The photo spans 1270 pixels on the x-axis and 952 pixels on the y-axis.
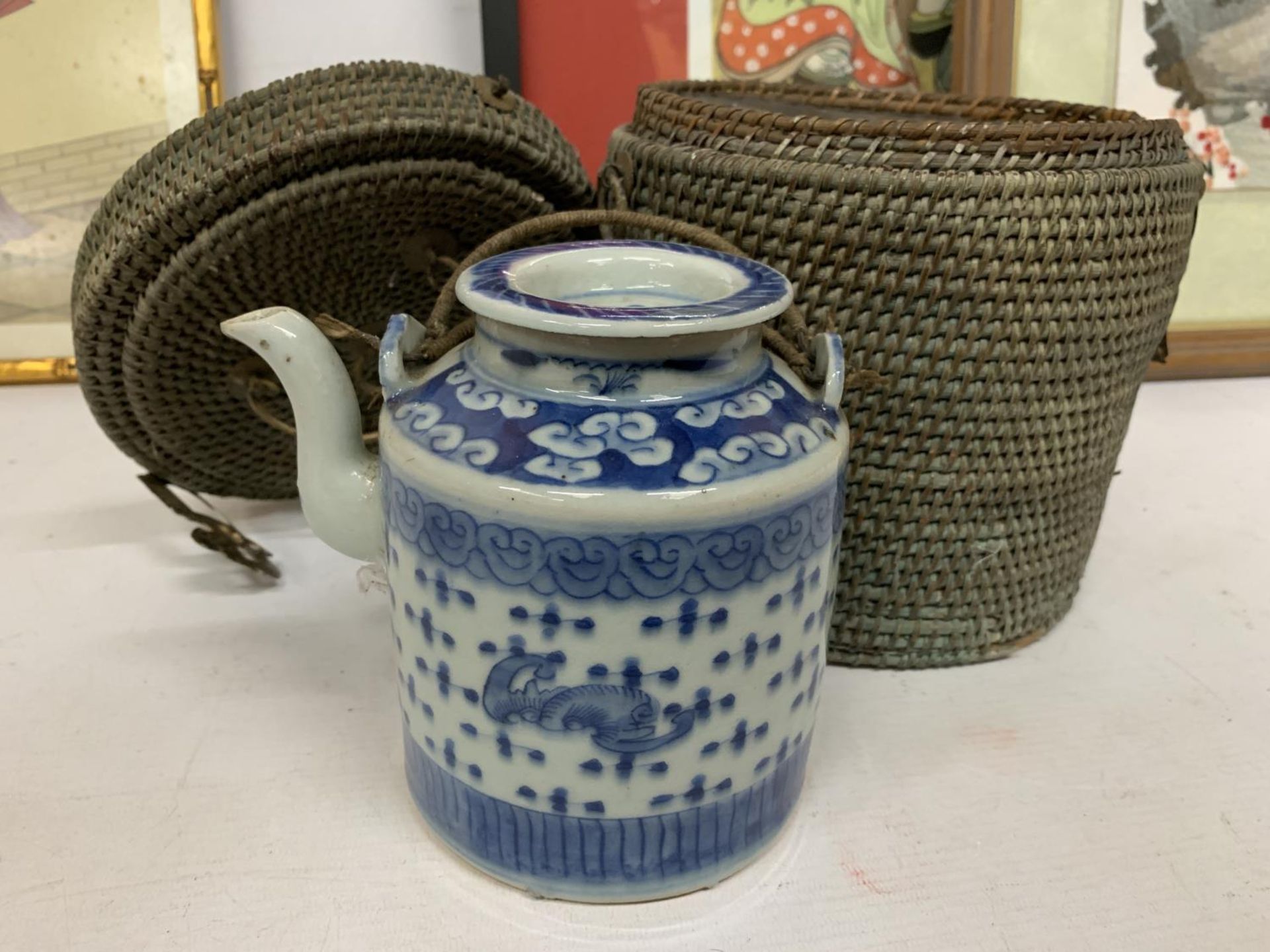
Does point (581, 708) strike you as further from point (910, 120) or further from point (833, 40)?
point (833, 40)

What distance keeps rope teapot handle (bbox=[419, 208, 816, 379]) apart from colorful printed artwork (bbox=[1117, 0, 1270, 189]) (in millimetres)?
834

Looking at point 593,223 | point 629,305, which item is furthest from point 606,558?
point 593,223

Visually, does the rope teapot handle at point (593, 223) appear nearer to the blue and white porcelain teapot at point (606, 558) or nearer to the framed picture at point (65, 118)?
the blue and white porcelain teapot at point (606, 558)

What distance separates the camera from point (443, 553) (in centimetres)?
59

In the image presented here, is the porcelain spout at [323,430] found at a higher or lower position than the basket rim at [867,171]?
lower

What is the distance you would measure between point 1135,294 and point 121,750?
75 cm

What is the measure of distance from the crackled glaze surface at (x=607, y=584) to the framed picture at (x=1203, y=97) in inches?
34.5

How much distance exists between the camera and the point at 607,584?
57cm

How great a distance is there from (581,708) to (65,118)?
1.15 meters

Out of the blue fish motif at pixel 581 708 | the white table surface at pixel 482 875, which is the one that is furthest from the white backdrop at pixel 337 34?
the blue fish motif at pixel 581 708

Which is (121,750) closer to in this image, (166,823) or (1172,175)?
(166,823)

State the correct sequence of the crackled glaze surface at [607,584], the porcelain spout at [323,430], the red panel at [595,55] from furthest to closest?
the red panel at [595,55], the porcelain spout at [323,430], the crackled glaze surface at [607,584]

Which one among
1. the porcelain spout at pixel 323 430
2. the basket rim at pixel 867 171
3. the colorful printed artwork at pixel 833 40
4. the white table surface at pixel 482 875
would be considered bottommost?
the white table surface at pixel 482 875

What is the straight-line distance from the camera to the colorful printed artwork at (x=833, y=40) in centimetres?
132
